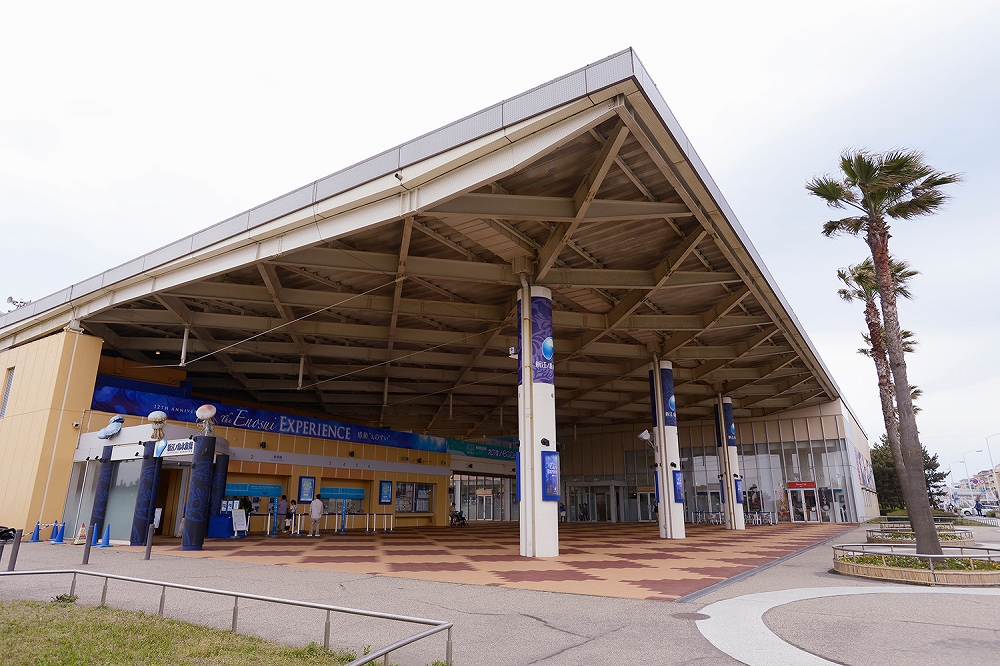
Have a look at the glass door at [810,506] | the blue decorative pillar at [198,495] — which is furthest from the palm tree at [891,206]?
Answer: the glass door at [810,506]

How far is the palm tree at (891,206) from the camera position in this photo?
42.6 feet

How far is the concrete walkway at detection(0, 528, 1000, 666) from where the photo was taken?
530cm

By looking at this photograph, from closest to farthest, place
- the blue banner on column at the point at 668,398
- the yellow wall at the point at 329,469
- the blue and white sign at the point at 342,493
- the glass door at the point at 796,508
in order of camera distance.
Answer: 1. the yellow wall at the point at 329,469
2. the blue banner on column at the point at 668,398
3. the blue and white sign at the point at 342,493
4. the glass door at the point at 796,508

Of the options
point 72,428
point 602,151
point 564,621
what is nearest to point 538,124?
point 602,151

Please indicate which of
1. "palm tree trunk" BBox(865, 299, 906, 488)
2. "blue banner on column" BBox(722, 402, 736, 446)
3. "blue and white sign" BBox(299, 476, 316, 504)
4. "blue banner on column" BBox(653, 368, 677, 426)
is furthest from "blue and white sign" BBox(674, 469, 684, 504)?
"blue and white sign" BBox(299, 476, 316, 504)

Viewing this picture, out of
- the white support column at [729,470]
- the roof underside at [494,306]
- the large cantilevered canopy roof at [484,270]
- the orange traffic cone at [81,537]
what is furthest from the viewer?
the white support column at [729,470]

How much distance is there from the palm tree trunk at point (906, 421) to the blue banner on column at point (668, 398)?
40.3 feet

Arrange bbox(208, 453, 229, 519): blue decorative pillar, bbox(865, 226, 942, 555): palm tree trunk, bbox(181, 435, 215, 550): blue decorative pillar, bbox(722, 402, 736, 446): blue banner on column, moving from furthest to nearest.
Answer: bbox(722, 402, 736, 446): blue banner on column
bbox(208, 453, 229, 519): blue decorative pillar
bbox(181, 435, 215, 550): blue decorative pillar
bbox(865, 226, 942, 555): palm tree trunk

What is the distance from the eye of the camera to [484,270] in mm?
17656

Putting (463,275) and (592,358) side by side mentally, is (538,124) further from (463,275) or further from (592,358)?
(592,358)

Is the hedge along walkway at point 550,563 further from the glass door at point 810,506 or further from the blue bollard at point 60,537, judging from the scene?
the glass door at point 810,506

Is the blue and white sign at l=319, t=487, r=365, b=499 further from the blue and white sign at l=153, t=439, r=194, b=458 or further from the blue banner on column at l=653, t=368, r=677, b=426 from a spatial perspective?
the blue banner on column at l=653, t=368, r=677, b=426

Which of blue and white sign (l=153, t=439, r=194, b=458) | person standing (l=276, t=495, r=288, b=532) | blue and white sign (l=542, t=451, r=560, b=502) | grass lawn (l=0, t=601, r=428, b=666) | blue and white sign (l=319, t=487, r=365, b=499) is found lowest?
grass lawn (l=0, t=601, r=428, b=666)

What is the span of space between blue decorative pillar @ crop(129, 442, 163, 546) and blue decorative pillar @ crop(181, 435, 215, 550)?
137cm
